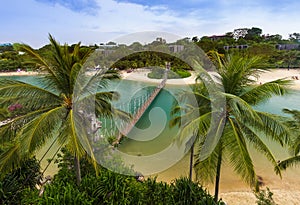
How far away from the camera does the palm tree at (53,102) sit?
3793mm

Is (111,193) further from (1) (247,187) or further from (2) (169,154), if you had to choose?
(2) (169,154)

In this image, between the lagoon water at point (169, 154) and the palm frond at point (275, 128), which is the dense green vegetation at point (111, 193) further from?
the lagoon water at point (169, 154)

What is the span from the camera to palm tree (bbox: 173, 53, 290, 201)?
13.1 ft

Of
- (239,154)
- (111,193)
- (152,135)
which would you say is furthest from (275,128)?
(152,135)

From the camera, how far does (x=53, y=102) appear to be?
454 centimetres

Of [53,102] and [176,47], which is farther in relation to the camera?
[176,47]

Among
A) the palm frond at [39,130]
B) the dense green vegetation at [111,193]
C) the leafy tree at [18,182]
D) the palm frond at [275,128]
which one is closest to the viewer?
the palm frond at [39,130]

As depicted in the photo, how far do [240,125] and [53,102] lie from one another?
3.72m

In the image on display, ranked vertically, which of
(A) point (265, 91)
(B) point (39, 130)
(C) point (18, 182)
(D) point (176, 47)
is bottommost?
(C) point (18, 182)

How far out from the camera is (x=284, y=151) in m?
10.4

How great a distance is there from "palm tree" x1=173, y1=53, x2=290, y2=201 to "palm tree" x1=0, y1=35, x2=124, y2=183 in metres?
1.91

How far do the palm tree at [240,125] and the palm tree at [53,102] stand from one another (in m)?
1.91

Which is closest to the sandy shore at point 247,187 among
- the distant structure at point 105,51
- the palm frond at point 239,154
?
the distant structure at point 105,51

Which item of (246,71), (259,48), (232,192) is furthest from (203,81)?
(259,48)
